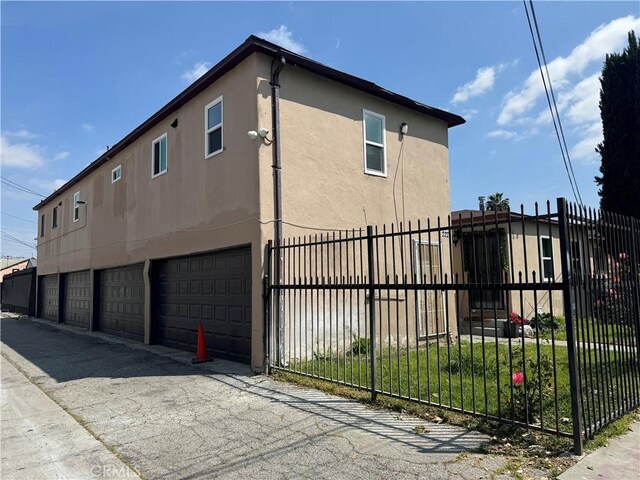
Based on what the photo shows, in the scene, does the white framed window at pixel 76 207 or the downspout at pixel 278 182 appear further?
the white framed window at pixel 76 207

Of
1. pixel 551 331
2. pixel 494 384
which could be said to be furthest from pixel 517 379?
pixel 494 384

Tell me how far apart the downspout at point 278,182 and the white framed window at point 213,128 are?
1485 millimetres

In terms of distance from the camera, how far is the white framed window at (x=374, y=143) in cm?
1023

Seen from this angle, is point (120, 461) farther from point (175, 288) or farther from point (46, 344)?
point (46, 344)

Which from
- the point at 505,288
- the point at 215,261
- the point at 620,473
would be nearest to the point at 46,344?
the point at 215,261

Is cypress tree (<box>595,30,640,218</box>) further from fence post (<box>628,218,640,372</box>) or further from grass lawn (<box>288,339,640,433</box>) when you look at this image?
fence post (<box>628,218,640,372</box>)

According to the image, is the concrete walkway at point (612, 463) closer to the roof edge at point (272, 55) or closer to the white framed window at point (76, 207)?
the roof edge at point (272, 55)

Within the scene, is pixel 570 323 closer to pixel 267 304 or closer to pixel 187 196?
pixel 267 304

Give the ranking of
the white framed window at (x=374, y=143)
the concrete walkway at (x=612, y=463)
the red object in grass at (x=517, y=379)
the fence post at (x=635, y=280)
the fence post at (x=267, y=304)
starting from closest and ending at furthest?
the concrete walkway at (x=612, y=463)
the red object in grass at (x=517, y=379)
the fence post at (x=635, y=280)
the fence post at (x=267, y=304)
the white framed window at (x=374, y=143)

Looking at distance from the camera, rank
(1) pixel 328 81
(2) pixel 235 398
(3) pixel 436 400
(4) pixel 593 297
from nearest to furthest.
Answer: (4) pixel 593 297 → (3) pixel 436 400 → (2) pixel 235 398 → (1) pixel 328 81

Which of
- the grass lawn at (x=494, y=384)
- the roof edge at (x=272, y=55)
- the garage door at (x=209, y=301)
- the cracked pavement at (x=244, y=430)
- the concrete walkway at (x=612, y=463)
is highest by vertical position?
the roof edge at (x=272, y=55)

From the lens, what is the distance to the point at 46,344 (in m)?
12.8

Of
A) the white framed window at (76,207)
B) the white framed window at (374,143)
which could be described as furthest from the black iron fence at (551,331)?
the white framed window at (76,207)

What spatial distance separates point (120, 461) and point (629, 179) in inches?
516
